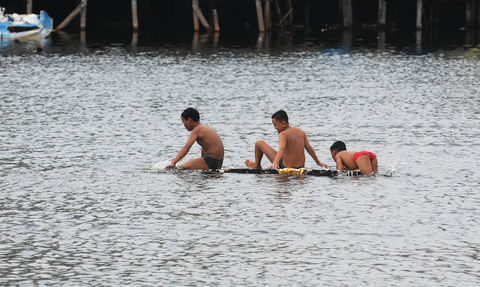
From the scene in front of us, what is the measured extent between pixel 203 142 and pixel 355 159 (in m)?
2.89

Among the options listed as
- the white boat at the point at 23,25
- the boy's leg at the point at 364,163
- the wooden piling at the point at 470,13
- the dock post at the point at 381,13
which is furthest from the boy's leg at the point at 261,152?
the wooden piling at the point at 470,13

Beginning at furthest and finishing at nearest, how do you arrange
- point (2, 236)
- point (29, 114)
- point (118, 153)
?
point (29, 114)
point (118, 153)
point (2, 236)

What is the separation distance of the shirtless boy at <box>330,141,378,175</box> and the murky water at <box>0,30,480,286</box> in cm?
23

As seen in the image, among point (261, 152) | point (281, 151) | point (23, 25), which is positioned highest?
point (23, 25)

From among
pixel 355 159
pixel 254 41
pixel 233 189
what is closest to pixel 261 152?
pixel 233 189

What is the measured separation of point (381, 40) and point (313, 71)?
59.1ft

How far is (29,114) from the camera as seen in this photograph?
2314cm

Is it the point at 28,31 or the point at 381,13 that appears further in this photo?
the point at 381,13

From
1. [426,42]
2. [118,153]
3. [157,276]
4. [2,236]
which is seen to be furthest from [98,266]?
[426,42]

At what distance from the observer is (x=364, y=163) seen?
15133 mm

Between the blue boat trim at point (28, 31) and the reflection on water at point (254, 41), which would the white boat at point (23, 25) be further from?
the reflection on water at point (254, 41)

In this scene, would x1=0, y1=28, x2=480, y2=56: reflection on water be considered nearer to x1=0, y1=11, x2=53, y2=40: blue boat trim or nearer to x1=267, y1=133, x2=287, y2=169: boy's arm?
x1=0, y1=11, x2=53, y2=40: blue boat trim

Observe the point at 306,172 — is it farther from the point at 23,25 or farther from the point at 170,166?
the point at 23,25

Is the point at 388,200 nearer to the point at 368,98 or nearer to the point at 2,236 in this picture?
the point at 2,236
